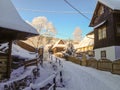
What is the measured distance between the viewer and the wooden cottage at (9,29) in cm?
1003

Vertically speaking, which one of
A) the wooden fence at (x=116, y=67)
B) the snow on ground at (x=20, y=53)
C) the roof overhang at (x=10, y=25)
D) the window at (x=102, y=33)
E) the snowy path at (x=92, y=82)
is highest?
the window at (x=102, y=33)

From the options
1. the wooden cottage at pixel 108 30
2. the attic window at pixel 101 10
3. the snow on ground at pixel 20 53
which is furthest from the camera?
the attic window at pixel 101 10

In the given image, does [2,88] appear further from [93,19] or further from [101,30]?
[93,19]

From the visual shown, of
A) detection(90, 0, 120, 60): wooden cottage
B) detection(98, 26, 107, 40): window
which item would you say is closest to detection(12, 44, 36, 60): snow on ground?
detection(90, 0, 120, 60): wooden cottage

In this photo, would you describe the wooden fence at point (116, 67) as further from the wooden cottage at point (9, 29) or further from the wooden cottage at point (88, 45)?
the wooden cottage at point (88, 45)

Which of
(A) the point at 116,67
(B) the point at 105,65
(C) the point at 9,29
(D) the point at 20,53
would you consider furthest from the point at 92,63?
(C) the point at 9,29

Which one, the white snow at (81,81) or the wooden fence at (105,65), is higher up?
the wooden fence at (105,65)

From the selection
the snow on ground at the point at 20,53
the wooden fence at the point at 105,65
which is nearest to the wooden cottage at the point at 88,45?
the wooden fence at the point at 105,65

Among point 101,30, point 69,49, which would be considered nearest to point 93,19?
point 101,30

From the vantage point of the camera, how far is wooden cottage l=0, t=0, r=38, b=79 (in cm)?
1003

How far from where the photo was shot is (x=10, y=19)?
1066cm

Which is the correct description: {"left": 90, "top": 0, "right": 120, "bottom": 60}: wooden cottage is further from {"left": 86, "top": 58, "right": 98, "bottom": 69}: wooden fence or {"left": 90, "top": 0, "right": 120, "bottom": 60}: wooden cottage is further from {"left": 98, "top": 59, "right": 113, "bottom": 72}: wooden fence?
{"left": 98, "top": 59, "right": 113, "bottom": 72}: wooden fence

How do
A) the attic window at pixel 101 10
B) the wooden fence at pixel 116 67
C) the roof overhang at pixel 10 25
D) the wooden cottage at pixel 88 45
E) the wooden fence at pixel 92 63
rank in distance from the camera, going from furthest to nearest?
the wooden cottage at pixel 88 45
the attic window at pixel 101 10
the wooden fence at pixel 92 63
the wooden fence at pixel 116 67
the roof overhang at pixel 10 25

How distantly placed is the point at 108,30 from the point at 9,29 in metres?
17.9
